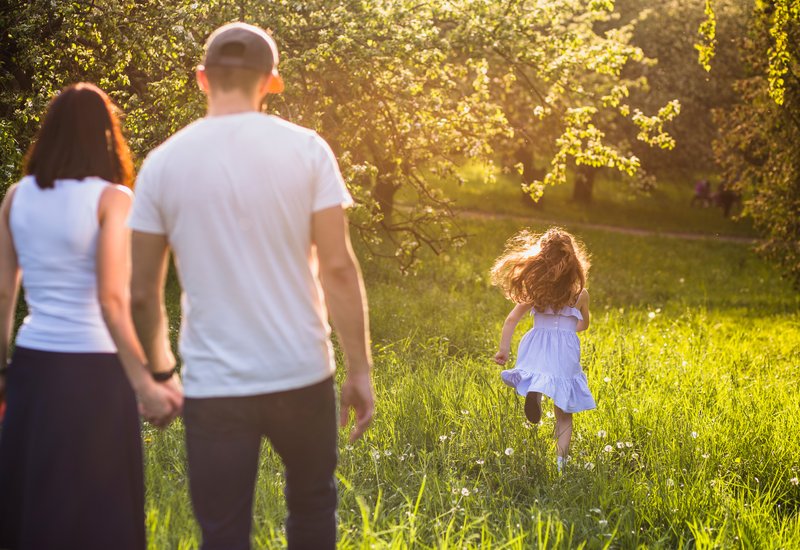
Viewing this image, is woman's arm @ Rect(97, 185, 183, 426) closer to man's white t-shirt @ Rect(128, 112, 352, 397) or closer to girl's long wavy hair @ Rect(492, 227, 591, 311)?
man's white t-shirt @ Rect(128, 112, 352, 397)

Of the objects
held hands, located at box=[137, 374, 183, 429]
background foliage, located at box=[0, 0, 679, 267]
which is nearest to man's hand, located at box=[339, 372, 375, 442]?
held hands, located at box=[137, 374, 183, 429]

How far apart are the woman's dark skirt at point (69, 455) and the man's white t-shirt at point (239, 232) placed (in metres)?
0.43

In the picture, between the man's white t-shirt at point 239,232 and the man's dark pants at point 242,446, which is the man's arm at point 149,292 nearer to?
the man's white t-shirt at point 239,232

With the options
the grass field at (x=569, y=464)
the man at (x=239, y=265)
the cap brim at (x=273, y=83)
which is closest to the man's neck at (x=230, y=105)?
the man at (x=239, y=265)

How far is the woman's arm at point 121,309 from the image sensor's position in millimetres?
2898

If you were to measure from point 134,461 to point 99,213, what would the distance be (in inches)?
33.0

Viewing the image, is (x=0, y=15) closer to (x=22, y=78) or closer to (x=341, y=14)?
(x=22, y=78)

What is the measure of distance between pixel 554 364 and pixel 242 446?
324cm

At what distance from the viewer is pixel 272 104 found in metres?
9.12

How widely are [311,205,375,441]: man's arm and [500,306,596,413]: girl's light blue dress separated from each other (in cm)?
265

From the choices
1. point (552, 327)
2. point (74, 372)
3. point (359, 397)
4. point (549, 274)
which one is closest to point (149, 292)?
point (74, 372)

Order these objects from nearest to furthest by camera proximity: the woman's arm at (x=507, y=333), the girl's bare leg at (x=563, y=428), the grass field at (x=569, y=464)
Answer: the grass field at (x=569, y=464) → the woman's arm at (x=507, y=333) → the girl's bare leg at (x=563, y=428)

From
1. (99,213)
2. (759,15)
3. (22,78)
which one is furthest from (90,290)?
(759,15)

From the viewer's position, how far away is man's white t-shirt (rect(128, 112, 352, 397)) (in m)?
2.67
